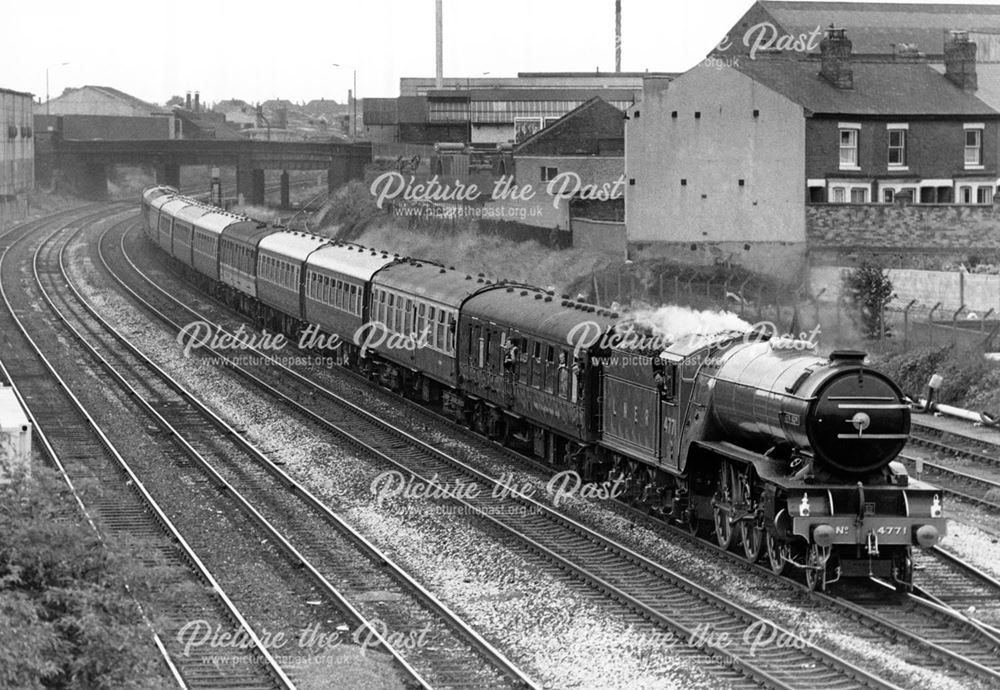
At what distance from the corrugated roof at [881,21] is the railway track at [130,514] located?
35.3m

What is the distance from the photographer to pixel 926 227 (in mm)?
43750

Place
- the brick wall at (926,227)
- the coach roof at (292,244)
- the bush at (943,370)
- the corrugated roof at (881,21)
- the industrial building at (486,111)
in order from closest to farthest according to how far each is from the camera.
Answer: the bush at (943,370), the brick wall at (926,227), the coach roof at (292,244), the corrugated roof at (881,21), the industrial building at (486,111)

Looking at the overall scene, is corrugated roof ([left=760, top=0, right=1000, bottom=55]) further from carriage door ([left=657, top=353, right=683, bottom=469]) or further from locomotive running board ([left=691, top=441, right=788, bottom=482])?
locomotive running board ([left=691, top=441, right=788, bottom=482])

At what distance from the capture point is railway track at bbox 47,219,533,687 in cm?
1574

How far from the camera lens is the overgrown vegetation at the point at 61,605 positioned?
40.9 feet

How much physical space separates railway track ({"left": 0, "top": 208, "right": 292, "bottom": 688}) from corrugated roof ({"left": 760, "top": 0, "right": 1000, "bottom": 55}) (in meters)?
35.3

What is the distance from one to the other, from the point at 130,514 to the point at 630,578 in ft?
27.2

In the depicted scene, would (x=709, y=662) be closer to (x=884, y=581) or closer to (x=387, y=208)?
(x=884, y=581)

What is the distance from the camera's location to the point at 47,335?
150 ft

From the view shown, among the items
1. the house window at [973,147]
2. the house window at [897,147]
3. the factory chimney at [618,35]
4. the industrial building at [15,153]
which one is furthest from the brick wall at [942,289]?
the factory chimney at [618,35]

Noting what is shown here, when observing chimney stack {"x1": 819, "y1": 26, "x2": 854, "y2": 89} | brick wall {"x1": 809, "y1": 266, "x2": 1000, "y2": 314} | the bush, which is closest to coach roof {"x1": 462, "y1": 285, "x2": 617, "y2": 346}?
the bush

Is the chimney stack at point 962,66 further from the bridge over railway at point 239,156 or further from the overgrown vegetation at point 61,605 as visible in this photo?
the bridge over railway at point 239,156

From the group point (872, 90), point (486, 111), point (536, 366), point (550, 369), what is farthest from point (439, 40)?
point (550, 369)

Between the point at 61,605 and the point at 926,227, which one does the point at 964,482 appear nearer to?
the point at 61,605
